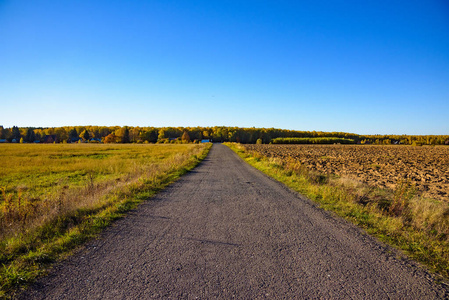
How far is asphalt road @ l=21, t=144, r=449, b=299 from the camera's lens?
3.05m

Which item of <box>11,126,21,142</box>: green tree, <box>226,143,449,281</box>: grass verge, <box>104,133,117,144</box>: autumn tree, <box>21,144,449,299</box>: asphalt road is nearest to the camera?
<box>21,144,449,299</box>: asphalt road

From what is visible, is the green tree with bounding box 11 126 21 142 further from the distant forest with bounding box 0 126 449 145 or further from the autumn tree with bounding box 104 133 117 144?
the autumn tree with bounding box 104 133 117 144

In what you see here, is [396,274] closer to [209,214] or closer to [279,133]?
[209,214]

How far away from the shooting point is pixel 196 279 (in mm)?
3289

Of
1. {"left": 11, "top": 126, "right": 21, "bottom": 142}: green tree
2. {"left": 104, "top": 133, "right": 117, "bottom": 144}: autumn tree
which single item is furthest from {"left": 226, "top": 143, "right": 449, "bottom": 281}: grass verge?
{"left": 11, "top": 126, "right": 21, "bottom": 142}: green tree

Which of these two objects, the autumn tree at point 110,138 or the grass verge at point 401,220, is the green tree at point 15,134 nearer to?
the autumn tree at point 110,138

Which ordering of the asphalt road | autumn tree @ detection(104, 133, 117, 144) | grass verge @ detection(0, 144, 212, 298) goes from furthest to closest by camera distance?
autumn tree @ detection(104, 133, 117, 144) → grass verge @ detection(0, 144, 212, 298) → the asphalt road

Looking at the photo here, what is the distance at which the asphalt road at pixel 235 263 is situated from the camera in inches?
120

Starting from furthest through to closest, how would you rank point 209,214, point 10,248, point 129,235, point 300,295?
point 209,214, point 129,235, point 10,248, point 300,295

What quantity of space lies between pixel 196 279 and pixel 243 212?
3.65 meters

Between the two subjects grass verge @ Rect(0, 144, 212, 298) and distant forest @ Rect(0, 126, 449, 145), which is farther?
distant forest @ Rect(0, 126, 449, 145)

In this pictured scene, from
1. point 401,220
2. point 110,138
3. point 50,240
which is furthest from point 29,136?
point 401,220

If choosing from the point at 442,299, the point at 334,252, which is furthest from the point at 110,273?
the point at 442,299

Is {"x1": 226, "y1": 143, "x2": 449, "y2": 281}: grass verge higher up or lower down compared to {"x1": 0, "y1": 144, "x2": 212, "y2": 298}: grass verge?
higher up
